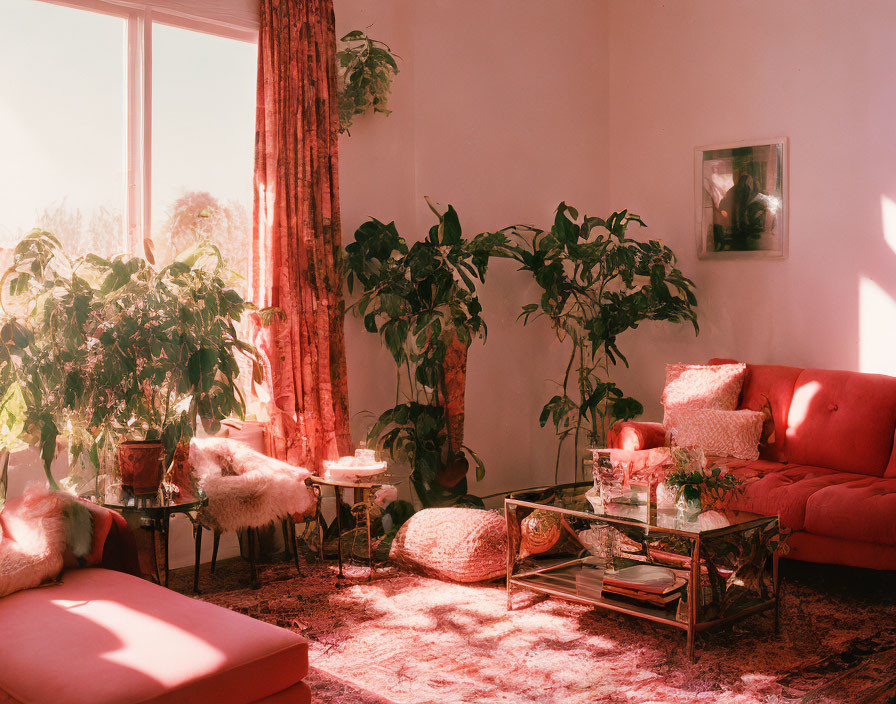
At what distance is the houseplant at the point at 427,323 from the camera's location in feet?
16.0

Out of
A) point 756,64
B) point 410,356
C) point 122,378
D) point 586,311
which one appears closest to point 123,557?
point 122,378

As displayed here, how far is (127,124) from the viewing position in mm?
4266

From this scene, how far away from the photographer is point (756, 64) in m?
5.52

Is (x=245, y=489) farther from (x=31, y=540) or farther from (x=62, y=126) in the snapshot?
(x=62, y=126)

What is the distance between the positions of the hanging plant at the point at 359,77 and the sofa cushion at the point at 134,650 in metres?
3.07

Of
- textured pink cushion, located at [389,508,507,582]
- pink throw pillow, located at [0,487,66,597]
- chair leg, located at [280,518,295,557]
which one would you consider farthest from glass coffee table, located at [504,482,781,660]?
pink throw pillow, located at [0,487,66,597]

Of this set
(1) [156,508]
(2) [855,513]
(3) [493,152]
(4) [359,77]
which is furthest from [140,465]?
(3) [493,152]

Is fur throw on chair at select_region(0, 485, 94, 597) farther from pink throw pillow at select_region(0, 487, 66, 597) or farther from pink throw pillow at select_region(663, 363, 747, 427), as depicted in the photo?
pink throw pillow at select_region(663, 363, 747, 427)

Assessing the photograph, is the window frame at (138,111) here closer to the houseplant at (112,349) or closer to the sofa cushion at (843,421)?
the houseplant at (112,349)

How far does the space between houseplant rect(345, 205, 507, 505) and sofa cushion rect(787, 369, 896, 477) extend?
175cm

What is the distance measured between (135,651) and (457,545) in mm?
2049

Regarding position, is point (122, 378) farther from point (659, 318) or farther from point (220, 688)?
point (659, 318)

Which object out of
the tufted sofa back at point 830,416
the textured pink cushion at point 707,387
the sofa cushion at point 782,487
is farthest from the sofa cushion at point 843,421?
the textured pink cushion at point 707,387

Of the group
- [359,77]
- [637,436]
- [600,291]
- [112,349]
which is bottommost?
[637,436]
